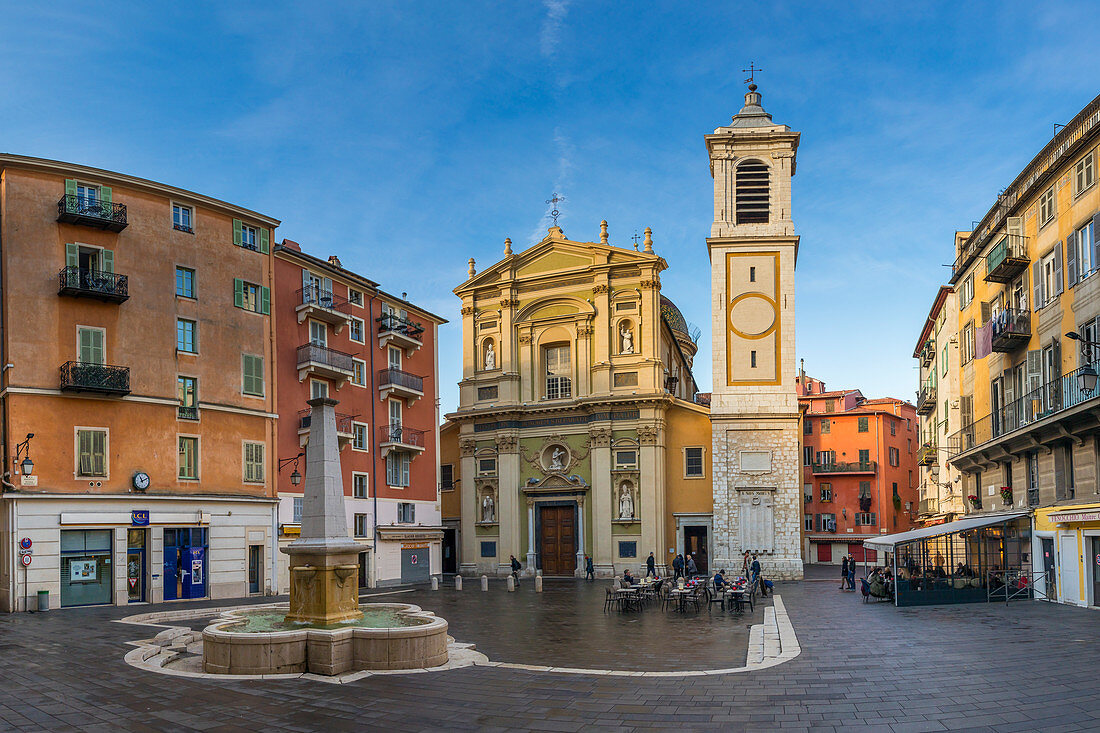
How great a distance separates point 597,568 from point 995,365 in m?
22.7

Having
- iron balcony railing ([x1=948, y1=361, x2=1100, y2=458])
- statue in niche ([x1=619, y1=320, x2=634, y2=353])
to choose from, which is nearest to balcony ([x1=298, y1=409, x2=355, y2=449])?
statue in niche ([x1=619, y1=320, x2=634, y2=353])

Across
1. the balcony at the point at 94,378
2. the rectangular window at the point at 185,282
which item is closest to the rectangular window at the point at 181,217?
the rectangular window at the point at 185,282

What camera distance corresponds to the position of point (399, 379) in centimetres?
4409

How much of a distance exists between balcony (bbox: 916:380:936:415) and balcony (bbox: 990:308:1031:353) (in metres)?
20.2

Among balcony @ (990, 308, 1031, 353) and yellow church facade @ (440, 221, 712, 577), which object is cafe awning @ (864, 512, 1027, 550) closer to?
balcony @ (990, 308, 1031, 353)

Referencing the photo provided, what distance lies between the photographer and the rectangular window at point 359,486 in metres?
40.9

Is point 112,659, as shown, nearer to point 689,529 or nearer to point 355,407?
point 355,407

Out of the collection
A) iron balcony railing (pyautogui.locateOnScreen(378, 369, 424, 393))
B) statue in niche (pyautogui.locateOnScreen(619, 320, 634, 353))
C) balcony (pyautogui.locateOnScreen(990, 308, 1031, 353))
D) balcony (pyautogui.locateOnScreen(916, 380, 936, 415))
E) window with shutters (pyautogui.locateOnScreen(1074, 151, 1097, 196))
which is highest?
window with shutters (pyautogui.locateOnScreen(1074, 151, 1097, 196))

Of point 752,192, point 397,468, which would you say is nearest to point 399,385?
point 397,468

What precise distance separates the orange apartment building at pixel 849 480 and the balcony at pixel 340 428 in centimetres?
4003

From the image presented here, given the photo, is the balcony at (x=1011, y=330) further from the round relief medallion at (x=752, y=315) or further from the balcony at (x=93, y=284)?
the balcony at (x=93, y=284)

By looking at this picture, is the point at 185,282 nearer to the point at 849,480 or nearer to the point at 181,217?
the point at 181,217

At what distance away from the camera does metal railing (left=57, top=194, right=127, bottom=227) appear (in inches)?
1176

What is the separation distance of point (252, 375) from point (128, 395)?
5478 mm
